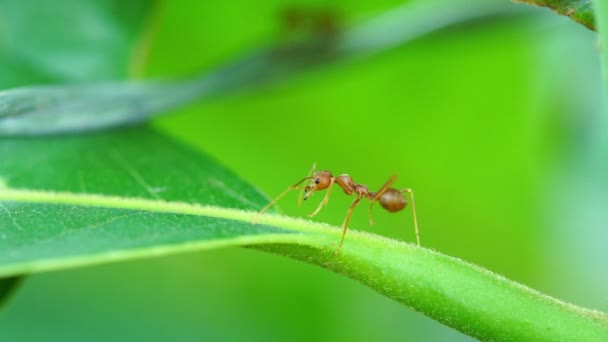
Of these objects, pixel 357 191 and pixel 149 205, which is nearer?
pixel 149 205

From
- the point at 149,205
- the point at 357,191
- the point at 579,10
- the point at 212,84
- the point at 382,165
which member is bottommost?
the point at 382,165

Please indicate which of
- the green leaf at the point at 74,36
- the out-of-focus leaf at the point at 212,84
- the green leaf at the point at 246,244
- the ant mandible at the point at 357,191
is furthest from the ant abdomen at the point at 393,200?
the green leaf at the point at 74,36

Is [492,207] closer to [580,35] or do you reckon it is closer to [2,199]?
[580,35]

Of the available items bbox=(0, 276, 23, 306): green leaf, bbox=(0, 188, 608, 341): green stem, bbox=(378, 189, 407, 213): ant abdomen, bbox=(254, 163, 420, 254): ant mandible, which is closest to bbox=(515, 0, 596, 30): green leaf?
bbox=(0, 188, 608, 341): green stem

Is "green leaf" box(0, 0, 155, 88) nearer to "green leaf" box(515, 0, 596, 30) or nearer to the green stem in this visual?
the green stem

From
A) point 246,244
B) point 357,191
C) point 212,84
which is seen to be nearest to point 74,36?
point 212,84

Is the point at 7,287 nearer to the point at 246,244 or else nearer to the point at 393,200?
the point at 246,244
